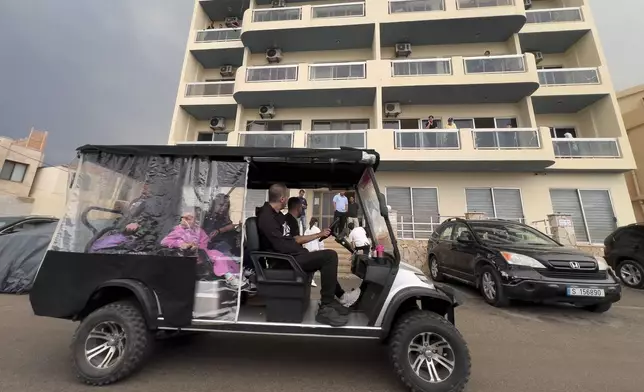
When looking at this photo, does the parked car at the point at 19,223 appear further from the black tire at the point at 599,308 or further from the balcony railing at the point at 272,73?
the black tire at the point at 599,308

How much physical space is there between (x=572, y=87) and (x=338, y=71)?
1058 cm

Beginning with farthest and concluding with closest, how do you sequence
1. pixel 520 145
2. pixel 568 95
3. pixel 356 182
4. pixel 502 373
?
pixel 568 95
pixel 520 145
pixel 356 182
pixel 502 373

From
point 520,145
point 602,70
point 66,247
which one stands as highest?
point 602,70

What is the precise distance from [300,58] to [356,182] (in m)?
13.8

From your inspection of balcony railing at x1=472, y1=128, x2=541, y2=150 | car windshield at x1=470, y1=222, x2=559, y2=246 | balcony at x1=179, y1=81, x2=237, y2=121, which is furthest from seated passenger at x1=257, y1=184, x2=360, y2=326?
balcony at x1=179, y1=81, x2=237, y2=121

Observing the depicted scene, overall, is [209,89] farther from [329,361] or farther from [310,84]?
[329,361]

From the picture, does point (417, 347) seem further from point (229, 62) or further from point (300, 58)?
point (229, 62)

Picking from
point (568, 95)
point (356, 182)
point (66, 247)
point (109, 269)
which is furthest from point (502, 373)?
point (568, 95)

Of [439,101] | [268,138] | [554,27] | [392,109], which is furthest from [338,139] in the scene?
[554,27]

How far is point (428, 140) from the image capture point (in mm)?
11391

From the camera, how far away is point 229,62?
53.4ft

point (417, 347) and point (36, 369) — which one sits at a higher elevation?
point (417, 347)

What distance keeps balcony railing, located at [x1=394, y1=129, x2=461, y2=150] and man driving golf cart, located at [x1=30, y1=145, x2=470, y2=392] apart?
899 cm

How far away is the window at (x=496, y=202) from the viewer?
11680 millimetres
